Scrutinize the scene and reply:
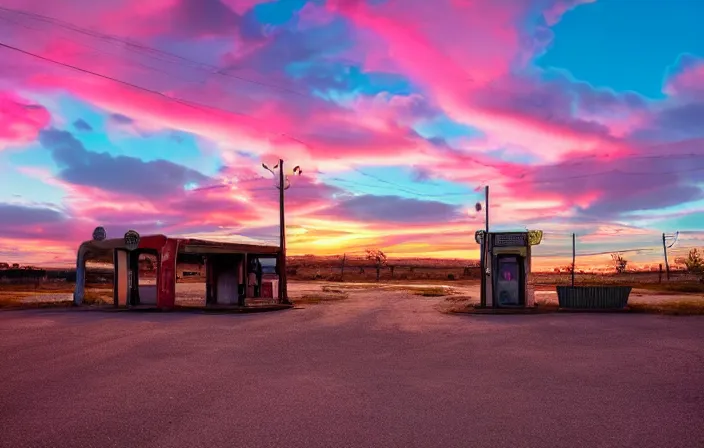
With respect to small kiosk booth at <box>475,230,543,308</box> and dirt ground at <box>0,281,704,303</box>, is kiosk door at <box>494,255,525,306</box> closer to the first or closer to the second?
small kiosk booth at <box>475,230,543,308</box>

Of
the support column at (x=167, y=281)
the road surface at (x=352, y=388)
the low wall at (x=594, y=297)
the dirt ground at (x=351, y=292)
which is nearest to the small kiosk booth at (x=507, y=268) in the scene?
the low wall at (x=594, y=297)

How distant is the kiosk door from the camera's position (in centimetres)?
3167

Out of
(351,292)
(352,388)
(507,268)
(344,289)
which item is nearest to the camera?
(352,388)

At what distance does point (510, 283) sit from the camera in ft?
104

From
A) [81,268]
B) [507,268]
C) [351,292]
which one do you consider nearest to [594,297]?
[507,268]

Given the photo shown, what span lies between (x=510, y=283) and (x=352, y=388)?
74.8 ft

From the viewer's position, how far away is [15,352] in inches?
594

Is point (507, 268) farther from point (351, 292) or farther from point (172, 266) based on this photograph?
point (351, 292)

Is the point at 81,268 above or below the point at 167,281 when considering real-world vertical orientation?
above

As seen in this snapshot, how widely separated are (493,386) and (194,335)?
1091 cm

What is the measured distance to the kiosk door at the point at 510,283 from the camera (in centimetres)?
3167

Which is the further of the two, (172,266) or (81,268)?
(81,268)

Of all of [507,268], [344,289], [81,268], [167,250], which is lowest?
[344,289]

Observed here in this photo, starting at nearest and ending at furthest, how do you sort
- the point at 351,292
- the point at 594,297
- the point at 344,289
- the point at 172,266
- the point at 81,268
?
the point at 594,297 < the point at 172,266 < the point at 81,268 < the point at 351,292 < the point at 344,289
